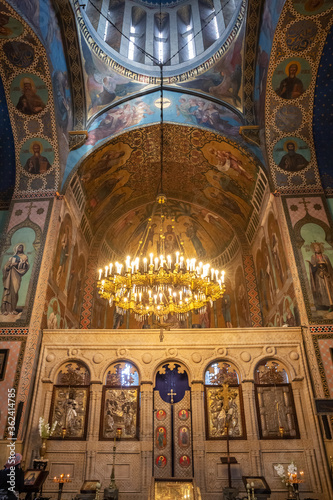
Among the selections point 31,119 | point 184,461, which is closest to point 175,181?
point 31,119

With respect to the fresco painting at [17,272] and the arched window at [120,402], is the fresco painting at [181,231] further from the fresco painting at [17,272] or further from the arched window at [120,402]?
the arched window at [120,402]

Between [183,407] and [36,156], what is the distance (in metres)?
8.89

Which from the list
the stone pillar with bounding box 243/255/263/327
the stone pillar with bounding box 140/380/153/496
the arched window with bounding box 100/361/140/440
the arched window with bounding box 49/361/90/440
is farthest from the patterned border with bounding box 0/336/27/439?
the stone pillar with bounding box 243/255/263/327

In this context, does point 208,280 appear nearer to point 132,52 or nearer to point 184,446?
point 184,446

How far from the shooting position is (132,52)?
1391 centimetres

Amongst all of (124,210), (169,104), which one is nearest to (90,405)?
(124,210)

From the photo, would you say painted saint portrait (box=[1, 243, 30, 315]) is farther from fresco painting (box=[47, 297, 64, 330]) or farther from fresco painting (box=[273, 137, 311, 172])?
fresco painting (box=[273, 137, 311, 172])

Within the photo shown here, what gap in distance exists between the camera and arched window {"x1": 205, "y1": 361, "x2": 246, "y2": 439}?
29.8 ft

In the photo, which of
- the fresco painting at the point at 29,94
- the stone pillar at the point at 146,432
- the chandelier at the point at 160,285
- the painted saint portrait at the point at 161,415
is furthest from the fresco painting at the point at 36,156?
the painted saint portrait at the point at 161,415

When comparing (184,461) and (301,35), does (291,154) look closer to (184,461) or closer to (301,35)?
(301,35)

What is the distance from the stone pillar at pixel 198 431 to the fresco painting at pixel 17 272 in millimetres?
5195

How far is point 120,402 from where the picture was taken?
946 cm

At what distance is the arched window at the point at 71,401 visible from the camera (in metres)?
9.14

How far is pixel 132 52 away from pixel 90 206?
623 cm
